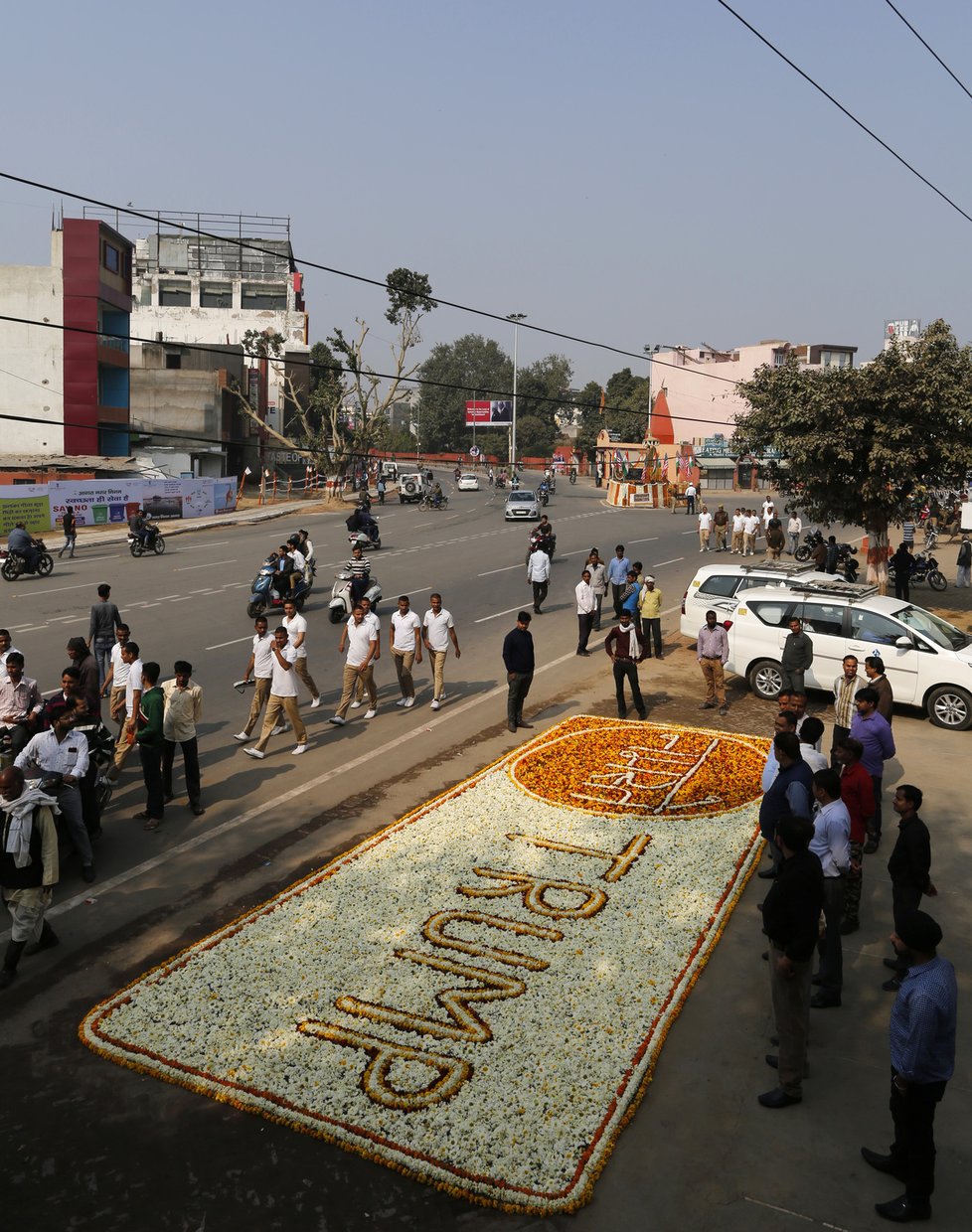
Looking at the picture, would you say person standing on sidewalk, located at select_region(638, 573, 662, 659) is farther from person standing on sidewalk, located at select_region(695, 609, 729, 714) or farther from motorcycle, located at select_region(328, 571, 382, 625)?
motorcycle, located at select_region(328, 571, 382, 625)

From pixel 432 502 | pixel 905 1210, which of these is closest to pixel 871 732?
pixel 905 1210

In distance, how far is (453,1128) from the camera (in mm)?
6363

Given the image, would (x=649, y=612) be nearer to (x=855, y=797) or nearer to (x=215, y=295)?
(x=855, y=797)

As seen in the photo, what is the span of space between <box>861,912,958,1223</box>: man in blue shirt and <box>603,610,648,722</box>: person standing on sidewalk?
9548mm

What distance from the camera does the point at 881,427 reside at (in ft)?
72.2

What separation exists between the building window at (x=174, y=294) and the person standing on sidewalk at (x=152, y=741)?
289 feet

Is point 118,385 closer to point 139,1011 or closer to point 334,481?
point 334,481

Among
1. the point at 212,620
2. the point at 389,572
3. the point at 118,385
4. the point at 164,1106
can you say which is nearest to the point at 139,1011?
the point at 164,1106

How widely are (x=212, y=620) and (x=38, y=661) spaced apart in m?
4.67

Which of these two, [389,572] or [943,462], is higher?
[943,462]

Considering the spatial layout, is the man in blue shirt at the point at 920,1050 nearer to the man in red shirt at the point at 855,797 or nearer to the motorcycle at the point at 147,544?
the man in red shirt at the point at 855,797

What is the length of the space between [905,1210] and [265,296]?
94.2 metres

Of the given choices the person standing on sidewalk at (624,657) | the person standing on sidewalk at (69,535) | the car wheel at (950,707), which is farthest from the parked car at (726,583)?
the person standing on sidewalk at (69,535)

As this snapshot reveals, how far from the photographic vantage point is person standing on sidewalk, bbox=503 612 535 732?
14797 millimetres
